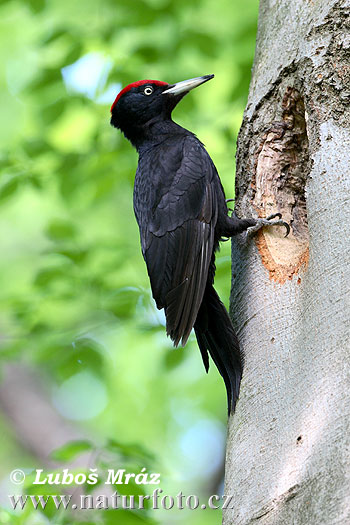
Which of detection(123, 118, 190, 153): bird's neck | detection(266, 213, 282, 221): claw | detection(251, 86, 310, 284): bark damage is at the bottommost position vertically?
detection(266, 213, 282, 221): claw

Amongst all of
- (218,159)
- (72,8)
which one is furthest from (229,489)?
(72,8)

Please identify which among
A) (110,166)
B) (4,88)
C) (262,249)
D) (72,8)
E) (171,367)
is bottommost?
(262,249)

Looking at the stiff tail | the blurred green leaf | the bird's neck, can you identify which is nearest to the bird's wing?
the stiff tail

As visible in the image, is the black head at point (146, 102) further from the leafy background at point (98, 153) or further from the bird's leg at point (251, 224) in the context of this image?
the bird's leg at point (251, 224)

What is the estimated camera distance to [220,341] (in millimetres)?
2783

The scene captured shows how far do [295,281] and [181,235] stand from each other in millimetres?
880

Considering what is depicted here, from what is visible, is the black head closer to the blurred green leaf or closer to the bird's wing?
the bird's wing

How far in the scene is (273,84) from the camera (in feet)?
9.68

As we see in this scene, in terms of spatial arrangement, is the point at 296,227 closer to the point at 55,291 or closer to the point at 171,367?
the point at 171,367

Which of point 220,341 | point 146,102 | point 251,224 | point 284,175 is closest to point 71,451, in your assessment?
point 220,341

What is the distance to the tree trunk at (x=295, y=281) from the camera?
5.96 ft

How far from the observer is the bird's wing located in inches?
115

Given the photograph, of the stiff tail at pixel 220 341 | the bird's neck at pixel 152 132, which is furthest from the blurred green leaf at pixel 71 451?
the bird's neck at pixel 152 132

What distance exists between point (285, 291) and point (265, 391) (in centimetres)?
45
